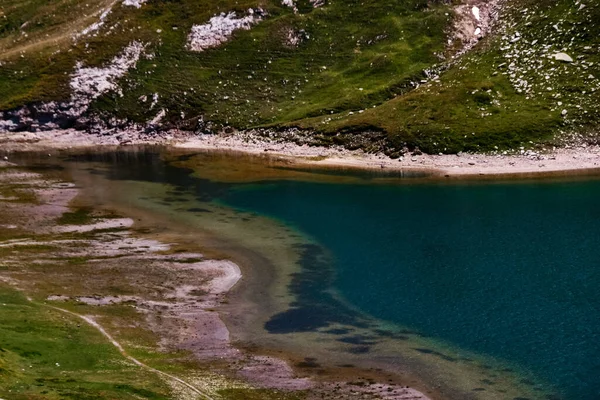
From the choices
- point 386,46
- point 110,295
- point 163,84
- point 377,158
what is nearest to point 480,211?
point 377,158

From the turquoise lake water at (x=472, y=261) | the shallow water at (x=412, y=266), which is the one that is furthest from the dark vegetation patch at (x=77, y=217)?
the turquoise lake water at (x=472, y=261)

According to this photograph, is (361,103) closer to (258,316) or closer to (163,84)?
(163,84)

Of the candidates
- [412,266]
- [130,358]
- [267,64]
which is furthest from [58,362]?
[267,64]

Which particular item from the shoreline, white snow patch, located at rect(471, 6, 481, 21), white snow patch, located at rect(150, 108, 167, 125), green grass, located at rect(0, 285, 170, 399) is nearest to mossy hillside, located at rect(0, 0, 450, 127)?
white snow patch, located at rect(150, 108, 167, 125)

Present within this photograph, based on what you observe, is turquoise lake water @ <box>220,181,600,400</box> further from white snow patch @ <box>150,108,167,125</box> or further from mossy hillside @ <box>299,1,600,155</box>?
white snow patch @ <box>150,108,167,125</box>

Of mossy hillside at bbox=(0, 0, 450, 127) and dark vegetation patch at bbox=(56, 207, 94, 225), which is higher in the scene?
mossy hillside at bbox=(0, 0, 450, 127)

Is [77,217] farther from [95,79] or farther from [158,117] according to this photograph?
[95,79]
